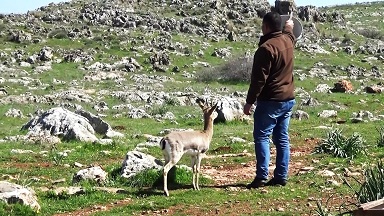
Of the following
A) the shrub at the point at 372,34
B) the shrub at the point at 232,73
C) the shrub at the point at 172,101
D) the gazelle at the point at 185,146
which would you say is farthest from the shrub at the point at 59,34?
the gazelle at the point at 185,146

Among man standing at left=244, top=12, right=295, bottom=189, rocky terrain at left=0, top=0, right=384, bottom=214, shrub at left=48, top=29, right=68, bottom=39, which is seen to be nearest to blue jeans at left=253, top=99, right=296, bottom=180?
man standing at left=244, top=12, right=295, bottom=189

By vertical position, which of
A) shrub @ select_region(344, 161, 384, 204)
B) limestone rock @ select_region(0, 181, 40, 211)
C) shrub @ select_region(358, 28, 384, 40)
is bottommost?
shrub @ select_region(358, 28, 384, 40)

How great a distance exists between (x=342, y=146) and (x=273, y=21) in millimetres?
5110

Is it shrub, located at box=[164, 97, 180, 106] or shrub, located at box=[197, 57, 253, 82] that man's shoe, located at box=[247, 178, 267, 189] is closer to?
shrub, located at box=[164, 97, 180, 106]

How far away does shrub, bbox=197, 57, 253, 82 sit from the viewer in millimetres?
46625

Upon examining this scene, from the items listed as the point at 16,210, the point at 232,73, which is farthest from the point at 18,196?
the point at 232,73

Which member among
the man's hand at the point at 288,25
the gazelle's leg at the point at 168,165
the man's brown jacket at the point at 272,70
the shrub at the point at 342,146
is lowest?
the shrub at the point at 342,146

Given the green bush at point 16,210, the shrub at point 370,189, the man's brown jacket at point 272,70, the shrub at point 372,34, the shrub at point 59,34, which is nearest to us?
the shrub at point 370,189

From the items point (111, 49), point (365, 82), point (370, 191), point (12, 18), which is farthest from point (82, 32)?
point (370, 191)

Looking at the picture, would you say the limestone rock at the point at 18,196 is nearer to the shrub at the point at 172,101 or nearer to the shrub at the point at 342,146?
the shrub at the point at 342,146

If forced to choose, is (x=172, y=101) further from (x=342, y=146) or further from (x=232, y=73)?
(x=342, y=146)

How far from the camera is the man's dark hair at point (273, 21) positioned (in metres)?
10.9

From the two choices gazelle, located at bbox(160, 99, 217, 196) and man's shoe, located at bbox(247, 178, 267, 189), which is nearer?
gazelle, located at bbox(160, 99, 217, 196)

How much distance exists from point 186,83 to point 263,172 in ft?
111
